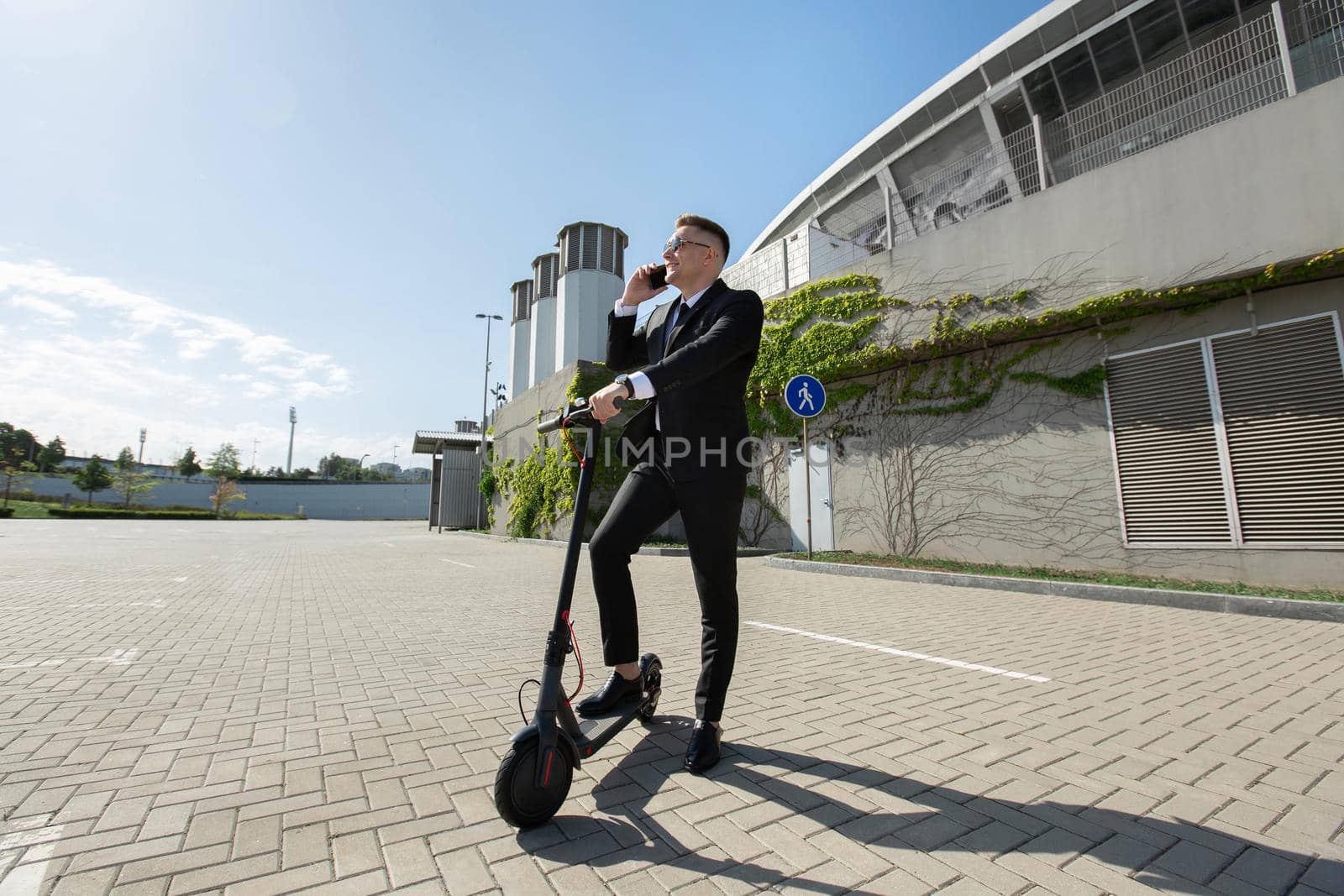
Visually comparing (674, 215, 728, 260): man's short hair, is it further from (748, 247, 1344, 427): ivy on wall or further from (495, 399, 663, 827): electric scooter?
(748, 247, 1344, 427): ivy on wall

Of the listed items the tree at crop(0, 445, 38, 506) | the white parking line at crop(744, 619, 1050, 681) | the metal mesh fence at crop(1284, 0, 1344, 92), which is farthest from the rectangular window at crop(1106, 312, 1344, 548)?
the tree at crop(0, 445, 38, 506)

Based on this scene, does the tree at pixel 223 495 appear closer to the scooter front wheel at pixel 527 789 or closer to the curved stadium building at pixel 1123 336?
the curved stadium building at pixel 1123 336

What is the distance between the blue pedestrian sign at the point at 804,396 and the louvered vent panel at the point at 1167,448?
3930 mm

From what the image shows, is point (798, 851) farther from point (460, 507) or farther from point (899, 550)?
point (460, 507)

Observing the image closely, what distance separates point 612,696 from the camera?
2361 millimetres

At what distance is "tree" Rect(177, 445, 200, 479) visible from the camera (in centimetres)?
7294

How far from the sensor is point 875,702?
9.83 ft

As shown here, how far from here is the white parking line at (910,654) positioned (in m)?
3.49

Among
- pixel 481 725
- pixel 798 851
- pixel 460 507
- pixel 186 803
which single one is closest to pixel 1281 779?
pixel 798 851

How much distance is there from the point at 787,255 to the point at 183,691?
1192 cm

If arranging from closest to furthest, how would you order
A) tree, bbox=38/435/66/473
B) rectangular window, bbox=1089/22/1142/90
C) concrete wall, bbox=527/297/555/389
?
rectangular window, bbox=1089/22/1142/90 < concrete wall, bbox=527/297/555/389 < tree, bbox=38/435/66/473

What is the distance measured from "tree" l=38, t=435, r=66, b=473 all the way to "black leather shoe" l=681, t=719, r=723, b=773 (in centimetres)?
8377

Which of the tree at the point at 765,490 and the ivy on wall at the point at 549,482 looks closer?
the tree at the point at 765,490

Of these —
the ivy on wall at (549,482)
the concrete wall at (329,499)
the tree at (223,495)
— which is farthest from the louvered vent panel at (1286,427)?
the concrete wall at (329,499)
